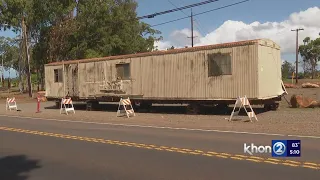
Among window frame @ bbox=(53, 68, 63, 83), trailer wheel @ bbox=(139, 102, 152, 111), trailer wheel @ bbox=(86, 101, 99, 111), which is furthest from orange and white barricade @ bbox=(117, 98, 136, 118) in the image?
window frame @ bbox=(53, 68, 63, 83)

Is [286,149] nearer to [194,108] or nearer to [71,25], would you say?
[194,108]

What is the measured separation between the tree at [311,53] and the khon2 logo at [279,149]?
7197 cm

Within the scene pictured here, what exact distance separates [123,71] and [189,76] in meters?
4.70

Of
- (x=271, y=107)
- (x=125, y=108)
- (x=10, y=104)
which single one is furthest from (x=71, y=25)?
(x=271, y=107)

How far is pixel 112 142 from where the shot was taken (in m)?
10.5

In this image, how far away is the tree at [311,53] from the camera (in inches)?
3034

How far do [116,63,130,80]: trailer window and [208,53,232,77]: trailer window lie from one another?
18.2 ft

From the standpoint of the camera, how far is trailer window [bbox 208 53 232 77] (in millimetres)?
17808

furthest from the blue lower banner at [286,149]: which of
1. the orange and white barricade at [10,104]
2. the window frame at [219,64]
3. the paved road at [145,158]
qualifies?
the orange and white barricade at [10,104]

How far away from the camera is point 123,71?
22125 millimetres

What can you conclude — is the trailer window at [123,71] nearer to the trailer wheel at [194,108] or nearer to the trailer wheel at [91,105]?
the trailer wheel at [91,105]

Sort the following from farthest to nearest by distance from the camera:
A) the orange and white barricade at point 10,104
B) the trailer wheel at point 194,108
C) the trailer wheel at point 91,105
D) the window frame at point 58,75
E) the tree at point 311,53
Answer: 1. the tree at point 311,53
2. the orange and white barricade at point 10,104
3. the window frame at point 58,75
4. the trailer wheel at point 91,105
5. the trailer wheel at point 194,108

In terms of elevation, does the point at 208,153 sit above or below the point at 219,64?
below

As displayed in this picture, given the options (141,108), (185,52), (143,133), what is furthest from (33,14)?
(143,133)
